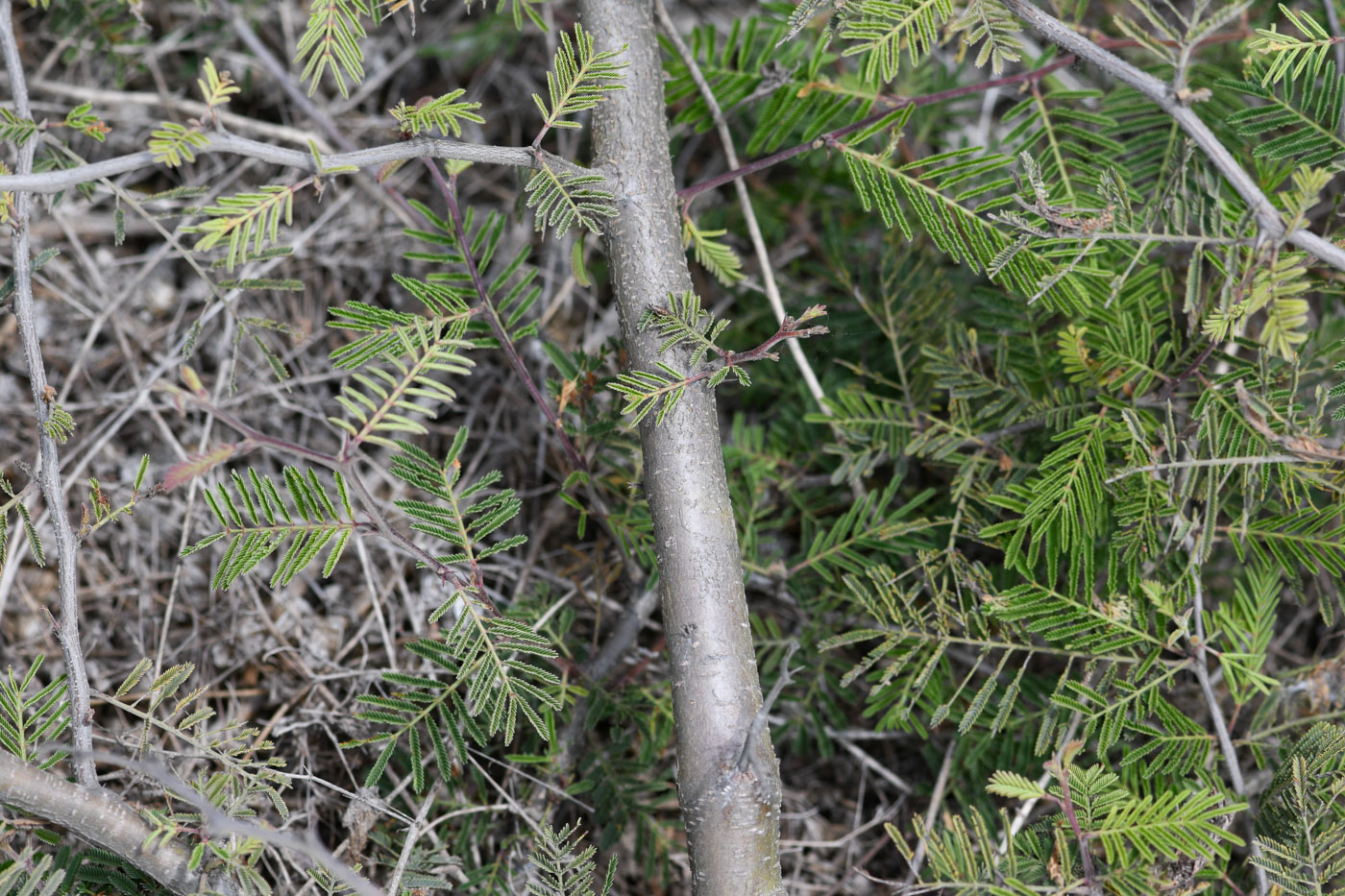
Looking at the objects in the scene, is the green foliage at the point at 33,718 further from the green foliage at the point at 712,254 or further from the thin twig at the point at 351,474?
the green foliage at the point at 712,254

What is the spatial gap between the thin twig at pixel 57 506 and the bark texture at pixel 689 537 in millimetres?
801

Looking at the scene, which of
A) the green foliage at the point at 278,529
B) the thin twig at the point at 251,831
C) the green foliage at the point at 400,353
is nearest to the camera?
the thin twig at the point at 251,831

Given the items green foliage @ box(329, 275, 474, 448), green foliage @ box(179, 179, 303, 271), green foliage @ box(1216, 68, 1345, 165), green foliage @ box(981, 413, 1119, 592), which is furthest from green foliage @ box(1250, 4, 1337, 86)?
green foliage @ box(179, 179, 303, 271)

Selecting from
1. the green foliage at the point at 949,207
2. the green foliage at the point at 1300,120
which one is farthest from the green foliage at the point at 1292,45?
the green foliage at the point at 949,207

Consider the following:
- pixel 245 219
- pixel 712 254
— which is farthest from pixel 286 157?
pixel 712 254

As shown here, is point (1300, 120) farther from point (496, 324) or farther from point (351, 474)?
point (351, 474)

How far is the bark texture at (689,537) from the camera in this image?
131cm

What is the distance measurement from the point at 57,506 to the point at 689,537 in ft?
3.00

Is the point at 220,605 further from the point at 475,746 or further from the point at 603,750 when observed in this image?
the point at 603,750

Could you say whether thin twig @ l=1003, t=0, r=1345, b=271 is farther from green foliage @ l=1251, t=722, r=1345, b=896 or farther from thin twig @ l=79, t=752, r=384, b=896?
thin twig @ l=79, t=752, r=384, b=896

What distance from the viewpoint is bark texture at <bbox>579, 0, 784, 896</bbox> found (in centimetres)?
131

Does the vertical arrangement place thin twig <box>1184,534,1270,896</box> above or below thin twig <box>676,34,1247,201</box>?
below

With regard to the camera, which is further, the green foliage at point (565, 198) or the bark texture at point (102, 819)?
the green foliage at point (565, 198)

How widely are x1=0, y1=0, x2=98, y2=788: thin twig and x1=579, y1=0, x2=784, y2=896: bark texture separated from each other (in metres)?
0.80
